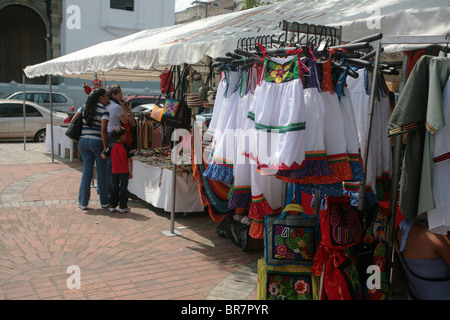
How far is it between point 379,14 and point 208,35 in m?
2.31

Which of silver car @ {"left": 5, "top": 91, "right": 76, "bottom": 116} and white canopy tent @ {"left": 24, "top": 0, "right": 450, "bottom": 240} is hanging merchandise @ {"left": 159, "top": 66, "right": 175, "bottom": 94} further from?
silver car @ {"left": 5, "top": 91, "right": 76, "bottom": 116}

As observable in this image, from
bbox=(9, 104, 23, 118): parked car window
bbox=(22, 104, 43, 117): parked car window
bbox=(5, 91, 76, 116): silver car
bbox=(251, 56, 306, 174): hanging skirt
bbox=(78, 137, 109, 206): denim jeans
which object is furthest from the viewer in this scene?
bbox=(5, 91, 76, 116): silver car

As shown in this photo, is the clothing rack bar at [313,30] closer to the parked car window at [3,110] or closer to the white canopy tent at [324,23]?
the white canopy tent at [324,23]

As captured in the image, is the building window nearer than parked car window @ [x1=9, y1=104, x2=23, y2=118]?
No

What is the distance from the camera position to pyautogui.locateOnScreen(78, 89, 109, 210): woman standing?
6.81 m

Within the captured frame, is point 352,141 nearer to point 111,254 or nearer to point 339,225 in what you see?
point 339,225

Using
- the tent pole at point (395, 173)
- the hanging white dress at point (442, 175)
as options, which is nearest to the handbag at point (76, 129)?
the tent pole at point (395, 173)

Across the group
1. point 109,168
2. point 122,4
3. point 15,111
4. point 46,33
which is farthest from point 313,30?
point 122,4

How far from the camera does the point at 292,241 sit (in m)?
3.58

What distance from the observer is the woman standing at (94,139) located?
22.3 ft

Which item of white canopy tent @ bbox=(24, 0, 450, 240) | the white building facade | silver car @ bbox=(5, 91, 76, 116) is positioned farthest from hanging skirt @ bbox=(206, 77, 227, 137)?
the white building facade

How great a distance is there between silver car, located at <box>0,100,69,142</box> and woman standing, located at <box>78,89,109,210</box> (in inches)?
345

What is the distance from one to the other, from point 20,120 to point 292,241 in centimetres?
1387

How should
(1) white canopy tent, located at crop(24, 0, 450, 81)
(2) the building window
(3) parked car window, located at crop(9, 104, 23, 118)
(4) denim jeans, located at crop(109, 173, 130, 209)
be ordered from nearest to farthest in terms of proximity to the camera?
(1) white canopy tent, located at crop(24, 0, 450, 81) → (4) denim jeans, located at crop(109, 173, 130, 209) → (3) parked car window, located at crop(9, 104, 23, 118) → (2) the building window
